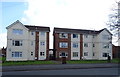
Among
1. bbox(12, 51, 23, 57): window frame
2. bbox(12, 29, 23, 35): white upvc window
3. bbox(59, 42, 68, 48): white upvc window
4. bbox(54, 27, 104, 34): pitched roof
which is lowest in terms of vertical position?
bbox(12, 51, 23, 57): window frame

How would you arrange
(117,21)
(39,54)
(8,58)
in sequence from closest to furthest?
(117,21)
(8,58)
(39,54)

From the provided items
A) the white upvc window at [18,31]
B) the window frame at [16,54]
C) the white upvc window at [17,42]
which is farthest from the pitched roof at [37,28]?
the window frame at [16,54]

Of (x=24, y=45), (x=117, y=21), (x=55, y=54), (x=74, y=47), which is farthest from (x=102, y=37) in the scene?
(x=117, y=21)

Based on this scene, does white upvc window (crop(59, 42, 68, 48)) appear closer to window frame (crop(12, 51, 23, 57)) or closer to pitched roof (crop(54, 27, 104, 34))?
pitched roof (crop(54, 27, 104, 34))

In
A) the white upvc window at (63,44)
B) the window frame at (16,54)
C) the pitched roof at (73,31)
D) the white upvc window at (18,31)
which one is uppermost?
the pitched roof at (73,31)

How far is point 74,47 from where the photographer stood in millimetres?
51344

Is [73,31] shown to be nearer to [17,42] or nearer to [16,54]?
[17,42]

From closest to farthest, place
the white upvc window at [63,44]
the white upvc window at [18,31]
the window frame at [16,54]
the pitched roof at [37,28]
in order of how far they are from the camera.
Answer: the window frame at [16,54] → the white upvc window at [18,31] → the pitched roof at [37,28] → the white upvc window at [63,44]

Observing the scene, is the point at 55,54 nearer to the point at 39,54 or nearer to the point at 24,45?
the point at 39,54

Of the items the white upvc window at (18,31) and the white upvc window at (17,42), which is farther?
the white upvc window at (18,31)

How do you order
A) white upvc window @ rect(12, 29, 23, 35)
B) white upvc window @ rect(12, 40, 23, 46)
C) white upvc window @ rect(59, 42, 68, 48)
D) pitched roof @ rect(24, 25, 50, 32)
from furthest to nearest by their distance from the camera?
white upvc window @ rect(59, 42, 68, 48) → pitched roof @ rect(24, 25, 50, 32) → white upvc window @ rect(12, 29, 23, 35) → white upvc window @ rect(12, 40, 23, 46)

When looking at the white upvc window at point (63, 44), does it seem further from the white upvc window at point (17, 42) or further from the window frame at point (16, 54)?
the window frame at point (16, 54)

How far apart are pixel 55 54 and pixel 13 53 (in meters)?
11.2

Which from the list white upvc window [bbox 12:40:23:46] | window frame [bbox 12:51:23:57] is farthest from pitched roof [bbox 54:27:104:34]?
window frame [bbox 12:51:23:57]
